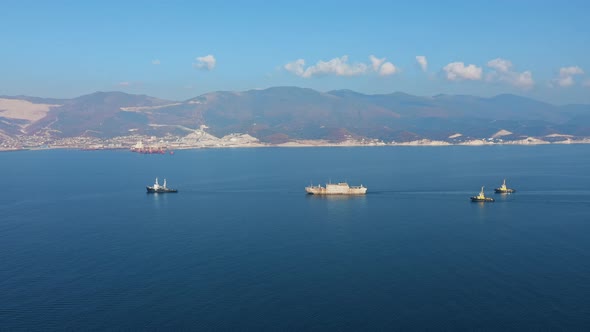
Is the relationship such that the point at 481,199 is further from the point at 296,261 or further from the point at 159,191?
the point at 159,191

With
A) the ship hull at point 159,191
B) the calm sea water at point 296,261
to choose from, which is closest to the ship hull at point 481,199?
the calm sea water at point 296,261

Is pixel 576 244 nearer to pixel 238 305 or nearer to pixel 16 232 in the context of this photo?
pixel 238 305

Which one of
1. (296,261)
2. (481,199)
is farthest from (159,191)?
(481,199)

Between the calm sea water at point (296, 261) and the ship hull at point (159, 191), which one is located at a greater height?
the ship hull at point (159, 191)

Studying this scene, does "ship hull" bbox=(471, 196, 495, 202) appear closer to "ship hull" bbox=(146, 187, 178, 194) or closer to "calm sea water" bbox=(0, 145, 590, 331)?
"calm sea water" bbox=(0, 145, 590, 331)

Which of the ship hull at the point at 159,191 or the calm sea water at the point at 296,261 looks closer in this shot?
the calm sea water at the point at 296,261

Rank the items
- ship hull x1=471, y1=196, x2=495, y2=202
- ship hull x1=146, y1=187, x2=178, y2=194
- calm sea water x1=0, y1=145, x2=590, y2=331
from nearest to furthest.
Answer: calm sea water x1=0, y1=145, x2=590, y2=331, ship hull x1=471, y1=196, x2=495, y2=202, ship hull x1=146, y1=187, x2=178, y2=194

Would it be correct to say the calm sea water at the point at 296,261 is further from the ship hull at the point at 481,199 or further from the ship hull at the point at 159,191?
the ship hull at the point at 159,191

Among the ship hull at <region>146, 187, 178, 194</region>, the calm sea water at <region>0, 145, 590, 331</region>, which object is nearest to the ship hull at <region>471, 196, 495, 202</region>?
the calm sea water at <region>0, 145, 590, 331</region>
